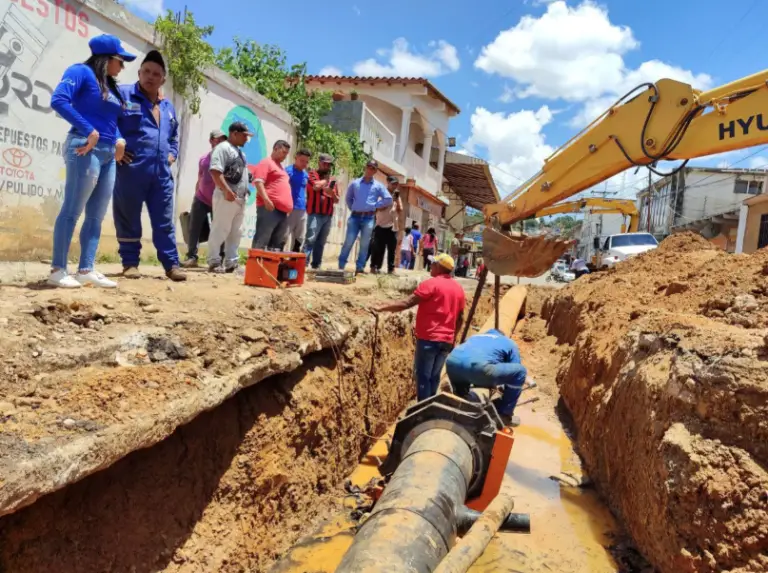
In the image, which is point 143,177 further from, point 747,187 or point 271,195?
point 747,187

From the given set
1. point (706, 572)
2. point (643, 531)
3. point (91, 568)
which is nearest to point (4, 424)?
point (91, 568)

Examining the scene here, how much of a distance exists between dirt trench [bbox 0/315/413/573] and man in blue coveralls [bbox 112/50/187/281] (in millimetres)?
1630

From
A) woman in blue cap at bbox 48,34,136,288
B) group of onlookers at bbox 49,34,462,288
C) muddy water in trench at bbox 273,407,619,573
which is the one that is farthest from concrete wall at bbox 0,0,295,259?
muddy water in trench at bbox 273,407,619,573

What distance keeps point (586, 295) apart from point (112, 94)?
7442 millimetres

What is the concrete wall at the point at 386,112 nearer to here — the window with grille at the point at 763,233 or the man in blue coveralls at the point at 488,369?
the window with grille at the point at 763,233

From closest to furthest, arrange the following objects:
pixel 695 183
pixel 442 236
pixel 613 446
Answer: pixel 613 446, pixel 442 236, pixel 695 183

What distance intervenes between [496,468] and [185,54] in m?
6.55

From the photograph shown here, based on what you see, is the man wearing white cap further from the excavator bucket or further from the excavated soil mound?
the excavated soil mound

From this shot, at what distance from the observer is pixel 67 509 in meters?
2.26

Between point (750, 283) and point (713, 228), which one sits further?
point (713, 228)

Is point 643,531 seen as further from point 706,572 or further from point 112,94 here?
point 112,94

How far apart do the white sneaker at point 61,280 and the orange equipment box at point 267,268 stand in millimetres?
1533

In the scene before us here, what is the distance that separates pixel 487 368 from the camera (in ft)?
15.6

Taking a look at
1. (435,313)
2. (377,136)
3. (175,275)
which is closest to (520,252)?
(435,313)
